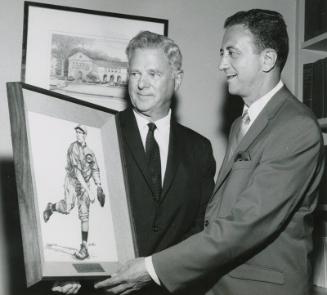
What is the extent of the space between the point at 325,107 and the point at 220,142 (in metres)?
0.66

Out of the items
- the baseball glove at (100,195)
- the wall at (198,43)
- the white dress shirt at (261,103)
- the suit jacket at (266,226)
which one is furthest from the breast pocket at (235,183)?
the wall at (198,43)

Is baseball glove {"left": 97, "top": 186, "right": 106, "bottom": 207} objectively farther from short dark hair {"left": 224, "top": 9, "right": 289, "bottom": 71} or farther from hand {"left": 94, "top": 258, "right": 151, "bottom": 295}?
short dark hair {"left": 224, "top": 9, "right": 289, "bottom": 71}

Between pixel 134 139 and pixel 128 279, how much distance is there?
2.27 ft

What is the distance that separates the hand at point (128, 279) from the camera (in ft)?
5.91

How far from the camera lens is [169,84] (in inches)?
93.4

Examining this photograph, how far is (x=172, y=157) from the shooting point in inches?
91.4

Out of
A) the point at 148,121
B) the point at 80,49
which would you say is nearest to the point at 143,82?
the point at 148,121

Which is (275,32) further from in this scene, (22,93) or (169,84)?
(22,93)

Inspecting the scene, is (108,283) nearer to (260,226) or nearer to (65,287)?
(65,287)

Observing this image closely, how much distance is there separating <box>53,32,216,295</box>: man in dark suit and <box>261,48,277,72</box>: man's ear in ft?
1.57

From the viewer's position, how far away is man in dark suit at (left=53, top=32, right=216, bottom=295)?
219 cm

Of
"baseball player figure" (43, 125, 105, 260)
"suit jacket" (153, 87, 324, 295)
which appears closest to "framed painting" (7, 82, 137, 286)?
"baseball player figure" (43, 125, 105, 260)

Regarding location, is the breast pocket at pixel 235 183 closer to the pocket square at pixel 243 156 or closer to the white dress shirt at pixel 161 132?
the pocket square at pixel 243 156

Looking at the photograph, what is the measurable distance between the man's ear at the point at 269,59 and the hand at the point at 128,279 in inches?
36.3
